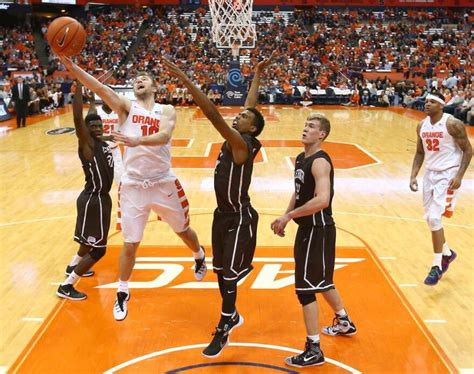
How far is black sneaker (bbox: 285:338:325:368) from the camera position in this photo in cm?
432

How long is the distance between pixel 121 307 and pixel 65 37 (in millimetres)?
2707

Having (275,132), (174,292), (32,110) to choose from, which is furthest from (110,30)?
(174,292)

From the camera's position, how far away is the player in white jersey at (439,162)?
5.88m

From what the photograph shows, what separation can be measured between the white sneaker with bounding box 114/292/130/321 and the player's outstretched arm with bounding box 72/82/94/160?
1.50m

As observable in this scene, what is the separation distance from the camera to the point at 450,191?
604cm

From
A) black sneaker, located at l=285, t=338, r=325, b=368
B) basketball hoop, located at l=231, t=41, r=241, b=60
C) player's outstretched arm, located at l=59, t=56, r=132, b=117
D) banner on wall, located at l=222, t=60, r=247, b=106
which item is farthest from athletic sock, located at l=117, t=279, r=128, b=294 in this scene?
banner on wall, located at l=222, t=60, r=247, b=106

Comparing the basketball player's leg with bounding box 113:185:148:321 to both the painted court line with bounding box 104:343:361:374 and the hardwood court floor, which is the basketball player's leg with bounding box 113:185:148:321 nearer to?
the hardwood court floor

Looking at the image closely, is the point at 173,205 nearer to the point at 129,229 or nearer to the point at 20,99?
the point at 129,229

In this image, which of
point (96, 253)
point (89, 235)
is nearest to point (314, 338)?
point (96, 253)

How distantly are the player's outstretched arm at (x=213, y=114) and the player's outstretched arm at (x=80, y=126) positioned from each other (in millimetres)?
1530

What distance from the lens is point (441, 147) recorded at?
5.95m

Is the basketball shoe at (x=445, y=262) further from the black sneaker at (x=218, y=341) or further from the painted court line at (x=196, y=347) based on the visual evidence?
the black sneaker at (x=218, y=341)

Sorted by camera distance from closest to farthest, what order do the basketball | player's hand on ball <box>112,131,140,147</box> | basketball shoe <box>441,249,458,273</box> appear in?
player's hand on ball <box>112,131,140,147</box> < the basketball < basketball shoe <box>441,249,458,273</box>

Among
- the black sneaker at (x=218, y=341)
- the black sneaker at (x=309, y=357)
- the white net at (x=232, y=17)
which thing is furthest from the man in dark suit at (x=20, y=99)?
the black sneaker at (x=309, y=357)
